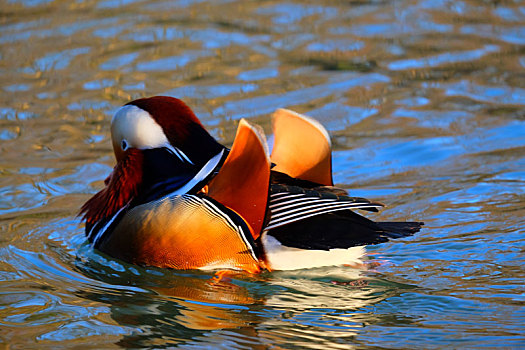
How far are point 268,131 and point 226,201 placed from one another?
2.79 metres

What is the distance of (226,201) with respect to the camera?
4.30 m

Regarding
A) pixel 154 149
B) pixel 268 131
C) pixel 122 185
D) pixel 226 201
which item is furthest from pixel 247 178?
pixel 268 131

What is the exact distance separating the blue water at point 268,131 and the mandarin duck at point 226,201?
145 millimetres

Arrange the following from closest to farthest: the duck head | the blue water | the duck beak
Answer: the blue water < the duck beak < the duck head

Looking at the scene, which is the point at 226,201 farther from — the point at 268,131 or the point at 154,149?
the point at 268,131

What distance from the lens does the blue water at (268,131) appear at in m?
3.89

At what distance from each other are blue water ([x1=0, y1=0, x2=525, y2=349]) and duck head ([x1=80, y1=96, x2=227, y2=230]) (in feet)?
1.38

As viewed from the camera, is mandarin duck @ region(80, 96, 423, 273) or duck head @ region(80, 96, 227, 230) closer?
mandarin duck @ region(80, 96, 423, 273)

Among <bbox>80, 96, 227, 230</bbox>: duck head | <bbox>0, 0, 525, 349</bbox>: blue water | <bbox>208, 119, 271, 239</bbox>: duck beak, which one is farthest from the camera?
<bbox>80, 96, 227, 230</bbox>: duck head

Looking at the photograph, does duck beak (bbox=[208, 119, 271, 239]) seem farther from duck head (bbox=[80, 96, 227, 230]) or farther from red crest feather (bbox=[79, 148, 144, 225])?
red crest feather (bbox=[79, 148, 144, 225])

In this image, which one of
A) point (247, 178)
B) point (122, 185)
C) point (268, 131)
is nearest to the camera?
point (247, 178)

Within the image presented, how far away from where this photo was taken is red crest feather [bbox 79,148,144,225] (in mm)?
4648

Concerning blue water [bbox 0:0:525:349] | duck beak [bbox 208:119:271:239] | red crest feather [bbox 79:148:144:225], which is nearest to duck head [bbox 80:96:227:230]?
red crest feather [bbox 79:148:144:225]

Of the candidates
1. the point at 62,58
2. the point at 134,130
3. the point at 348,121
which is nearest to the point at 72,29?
the point at 62,58
